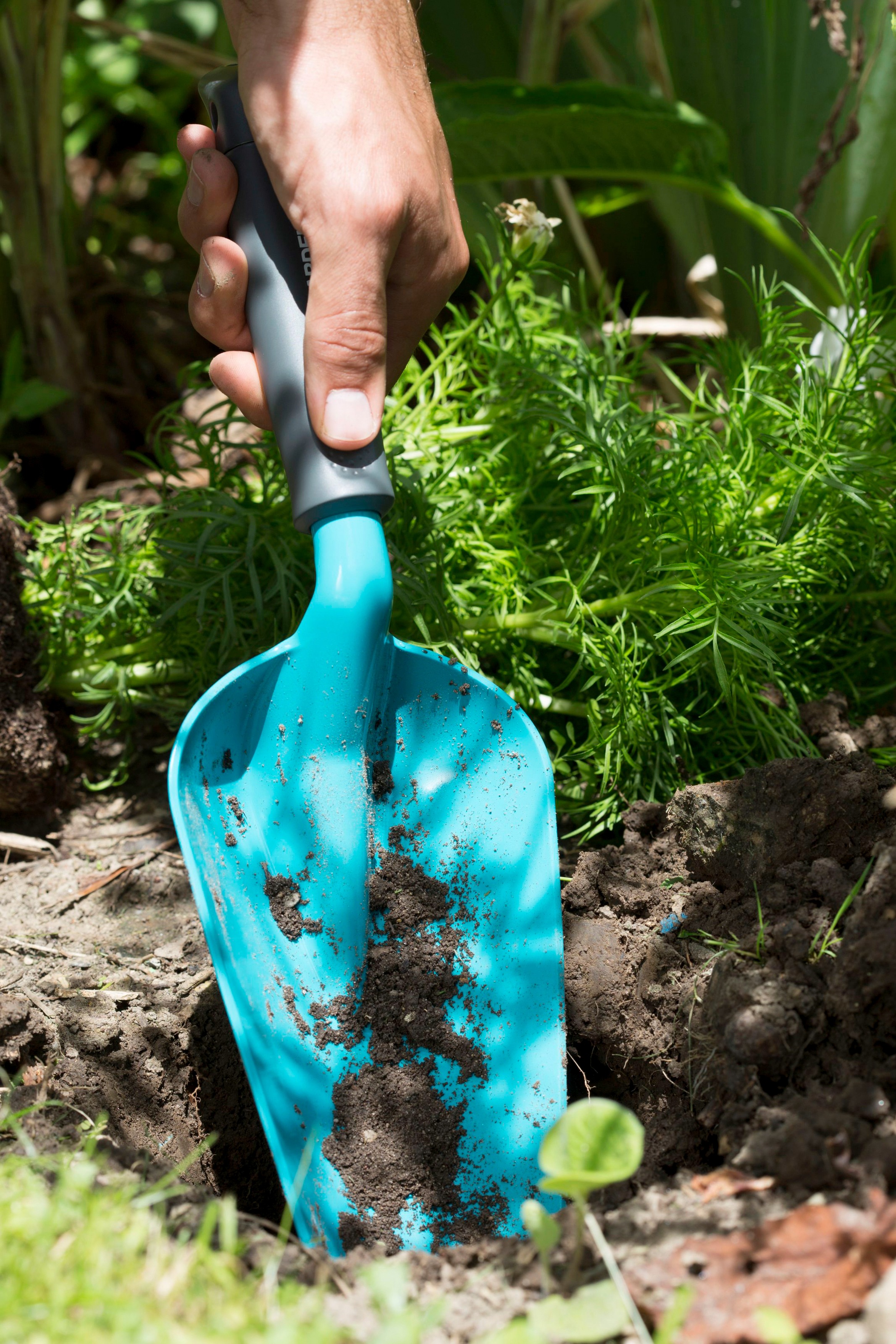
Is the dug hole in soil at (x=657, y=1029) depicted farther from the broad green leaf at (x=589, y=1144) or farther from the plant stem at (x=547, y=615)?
the plant stem at (x=547, y=615)

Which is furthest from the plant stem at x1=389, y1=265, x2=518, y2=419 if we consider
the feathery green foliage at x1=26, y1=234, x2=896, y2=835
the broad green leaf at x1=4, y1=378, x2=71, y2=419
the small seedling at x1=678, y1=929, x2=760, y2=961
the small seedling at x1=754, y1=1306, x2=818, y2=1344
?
the small seedling at x1=754, y1=1306, x2=818, y2=1344

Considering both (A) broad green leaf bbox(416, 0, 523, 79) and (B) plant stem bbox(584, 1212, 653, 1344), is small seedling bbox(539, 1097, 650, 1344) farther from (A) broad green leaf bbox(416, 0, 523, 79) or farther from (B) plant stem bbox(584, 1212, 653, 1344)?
(A) broad green leaf bbox(416, 0, 523, 79)

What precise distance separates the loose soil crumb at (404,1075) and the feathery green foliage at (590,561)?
0.99ft

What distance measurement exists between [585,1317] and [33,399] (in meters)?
1.80

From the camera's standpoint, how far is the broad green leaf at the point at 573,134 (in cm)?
169

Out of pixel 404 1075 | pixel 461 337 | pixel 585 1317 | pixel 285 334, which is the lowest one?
pixel 404 1075

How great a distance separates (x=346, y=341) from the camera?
44.0 inches

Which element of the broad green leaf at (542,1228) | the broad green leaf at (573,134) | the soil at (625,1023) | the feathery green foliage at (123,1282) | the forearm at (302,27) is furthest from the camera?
the broad green leaf at (573,134)

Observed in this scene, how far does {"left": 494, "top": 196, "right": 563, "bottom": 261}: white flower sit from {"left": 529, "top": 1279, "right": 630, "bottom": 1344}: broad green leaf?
1370 mm

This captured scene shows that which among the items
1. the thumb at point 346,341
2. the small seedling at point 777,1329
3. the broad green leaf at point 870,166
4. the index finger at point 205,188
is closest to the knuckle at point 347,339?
the thumb at point 346,341

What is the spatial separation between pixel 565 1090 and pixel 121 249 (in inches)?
95.7

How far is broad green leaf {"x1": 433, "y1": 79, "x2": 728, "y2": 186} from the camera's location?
169 centimetres

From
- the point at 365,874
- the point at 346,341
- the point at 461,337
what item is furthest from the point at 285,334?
the point at 365,874

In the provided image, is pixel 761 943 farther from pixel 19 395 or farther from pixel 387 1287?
pixel 19 395
